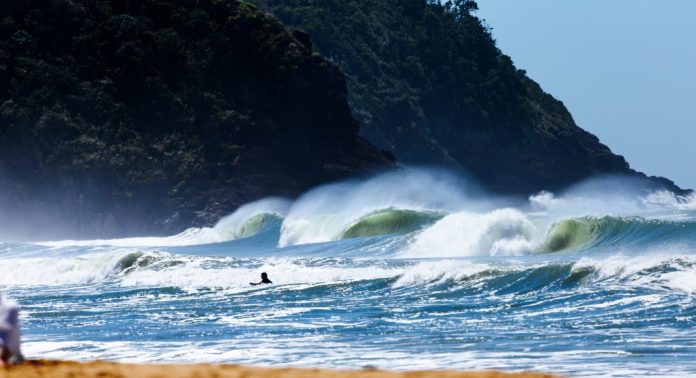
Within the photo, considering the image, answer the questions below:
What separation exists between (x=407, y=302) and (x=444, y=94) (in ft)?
289

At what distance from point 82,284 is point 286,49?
37.4m

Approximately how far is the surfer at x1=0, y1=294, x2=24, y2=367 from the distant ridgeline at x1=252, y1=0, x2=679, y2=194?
8441 cm

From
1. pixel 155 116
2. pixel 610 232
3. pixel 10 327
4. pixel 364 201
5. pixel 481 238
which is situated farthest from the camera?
pixel 155 116

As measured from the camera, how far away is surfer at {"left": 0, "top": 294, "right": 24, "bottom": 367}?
1162 cm

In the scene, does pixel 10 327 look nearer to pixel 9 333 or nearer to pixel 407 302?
pixel 9 333

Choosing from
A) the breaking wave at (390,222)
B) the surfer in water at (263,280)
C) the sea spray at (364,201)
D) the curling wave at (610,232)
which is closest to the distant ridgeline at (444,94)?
the sea spray at (364,201)

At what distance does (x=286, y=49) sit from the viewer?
6500cm

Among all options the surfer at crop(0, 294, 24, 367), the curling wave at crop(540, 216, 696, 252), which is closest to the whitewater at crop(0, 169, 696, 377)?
the curling wave at crop(540, 216, 696, 252)

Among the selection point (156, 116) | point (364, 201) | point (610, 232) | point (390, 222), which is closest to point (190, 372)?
point (610, 232)

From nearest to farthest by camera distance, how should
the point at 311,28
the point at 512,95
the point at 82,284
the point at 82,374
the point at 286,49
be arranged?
the point at 82,374 → the point at 82,284 → the point at 286,49 → the point at 311,28 → the point at 512,95

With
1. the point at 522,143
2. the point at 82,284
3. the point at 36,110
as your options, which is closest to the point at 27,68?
the point at 36,110

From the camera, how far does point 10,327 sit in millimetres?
11641

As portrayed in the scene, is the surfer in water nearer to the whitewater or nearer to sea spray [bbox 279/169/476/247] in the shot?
the whitewater

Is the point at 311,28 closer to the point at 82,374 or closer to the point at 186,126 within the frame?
the point at 186,126
